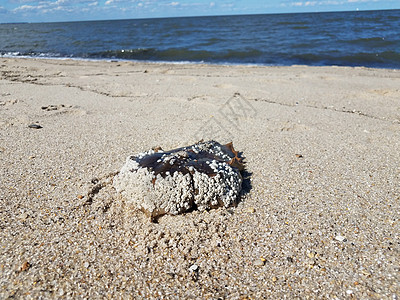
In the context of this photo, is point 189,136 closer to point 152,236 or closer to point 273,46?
point 152,236

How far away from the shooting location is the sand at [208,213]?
4.96 feet

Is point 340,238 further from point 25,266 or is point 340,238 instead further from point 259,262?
point 25,266

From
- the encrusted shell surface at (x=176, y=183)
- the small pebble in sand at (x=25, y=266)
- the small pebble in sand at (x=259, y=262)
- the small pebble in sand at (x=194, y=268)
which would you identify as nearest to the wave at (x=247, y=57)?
the encrusted shell surface at (x=176, y=183)

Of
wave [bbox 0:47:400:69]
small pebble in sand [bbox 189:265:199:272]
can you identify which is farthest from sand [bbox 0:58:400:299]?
wave [bbox 0:47:400:69]

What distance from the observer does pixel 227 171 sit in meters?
2.12

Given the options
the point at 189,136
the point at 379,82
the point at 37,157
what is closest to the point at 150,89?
the point at 189,136

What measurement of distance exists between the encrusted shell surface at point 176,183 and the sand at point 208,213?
0.08 m

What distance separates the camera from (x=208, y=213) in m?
1.99

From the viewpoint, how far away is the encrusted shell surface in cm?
194

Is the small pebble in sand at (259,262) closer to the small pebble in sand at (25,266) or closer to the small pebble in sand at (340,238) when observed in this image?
the small pebble in sand at (340,238)

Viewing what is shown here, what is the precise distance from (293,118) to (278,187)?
1907 millimetres

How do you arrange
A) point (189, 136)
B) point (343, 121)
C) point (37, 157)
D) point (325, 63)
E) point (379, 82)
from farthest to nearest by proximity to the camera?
point (325, 63), point (379, 82), point (343, 121), point (189, 136), point (37, 157)

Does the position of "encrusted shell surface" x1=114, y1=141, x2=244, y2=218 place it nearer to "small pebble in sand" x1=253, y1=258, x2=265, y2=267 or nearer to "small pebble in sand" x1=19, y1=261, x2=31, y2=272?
"small pebble in sand" x1=253, y1=258, x2=265, y2=267

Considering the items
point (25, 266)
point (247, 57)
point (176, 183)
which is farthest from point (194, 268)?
point (247, 57)
